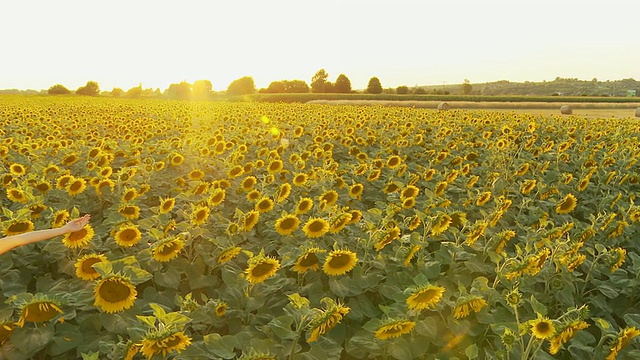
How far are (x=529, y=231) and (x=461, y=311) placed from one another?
213 centimetres

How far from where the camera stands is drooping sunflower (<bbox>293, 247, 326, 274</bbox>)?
3064 mm

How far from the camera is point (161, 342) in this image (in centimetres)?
208

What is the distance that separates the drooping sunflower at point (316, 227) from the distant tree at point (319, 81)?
82.0 meters

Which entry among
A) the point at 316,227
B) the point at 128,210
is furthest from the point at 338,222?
the point at 128,210

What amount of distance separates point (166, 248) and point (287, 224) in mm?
1021

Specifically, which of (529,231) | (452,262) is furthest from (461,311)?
(529,231)

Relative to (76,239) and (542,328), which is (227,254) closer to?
(76,239)

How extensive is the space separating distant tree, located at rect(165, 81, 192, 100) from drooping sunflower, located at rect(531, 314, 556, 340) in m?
73.4

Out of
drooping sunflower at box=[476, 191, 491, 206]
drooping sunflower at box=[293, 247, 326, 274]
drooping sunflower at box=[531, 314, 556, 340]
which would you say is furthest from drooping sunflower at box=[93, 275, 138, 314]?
drooping sunflower at box=[476, 191, 491, 206]

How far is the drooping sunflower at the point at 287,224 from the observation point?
3.84 meters

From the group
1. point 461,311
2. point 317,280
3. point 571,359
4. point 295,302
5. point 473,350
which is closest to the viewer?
point 473,350

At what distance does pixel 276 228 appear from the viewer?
12.7 ft

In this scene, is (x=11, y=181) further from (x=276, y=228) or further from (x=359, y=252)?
(x=359, y=252)

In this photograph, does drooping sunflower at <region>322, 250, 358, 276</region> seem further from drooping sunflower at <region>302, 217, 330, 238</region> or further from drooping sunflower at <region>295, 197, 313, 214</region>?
drooping sunflower at <region>295, 197, 313, 214</region>
